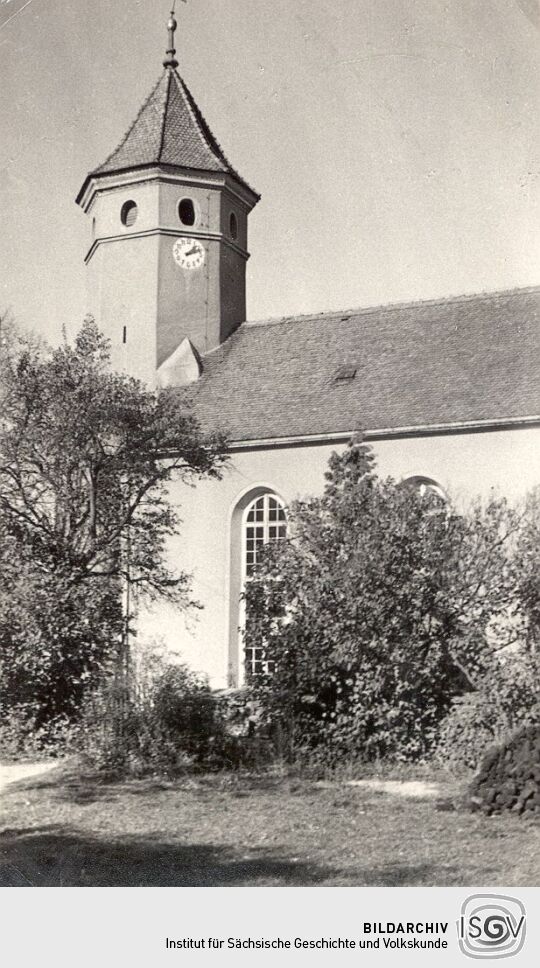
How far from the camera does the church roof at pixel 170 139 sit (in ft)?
68.3

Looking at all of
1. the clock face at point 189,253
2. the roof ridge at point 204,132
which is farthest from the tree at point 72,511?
the roof ridge at point 204,132

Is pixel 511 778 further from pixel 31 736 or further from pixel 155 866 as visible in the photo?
pixel 31 736

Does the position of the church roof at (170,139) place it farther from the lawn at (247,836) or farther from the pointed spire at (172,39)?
the lawn at (247,836)

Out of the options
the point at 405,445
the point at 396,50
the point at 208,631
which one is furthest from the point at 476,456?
the point at 396,50

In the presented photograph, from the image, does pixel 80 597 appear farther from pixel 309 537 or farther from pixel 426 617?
pixel 426 617

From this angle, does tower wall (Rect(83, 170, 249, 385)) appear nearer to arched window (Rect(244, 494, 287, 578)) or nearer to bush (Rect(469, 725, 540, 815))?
arched window (Rect(244, 494, 287, 578))

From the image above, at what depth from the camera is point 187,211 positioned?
69.5 ft

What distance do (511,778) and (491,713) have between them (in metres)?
1.50

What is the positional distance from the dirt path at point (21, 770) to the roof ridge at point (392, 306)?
11569 millimetres

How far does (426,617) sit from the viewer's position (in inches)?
463

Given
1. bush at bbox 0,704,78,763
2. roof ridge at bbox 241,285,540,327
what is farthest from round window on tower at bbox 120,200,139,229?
bush at bbox 0,704,78,763

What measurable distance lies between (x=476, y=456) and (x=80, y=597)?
7.21 m

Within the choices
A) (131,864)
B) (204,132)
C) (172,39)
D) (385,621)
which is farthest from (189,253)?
(131,864)
